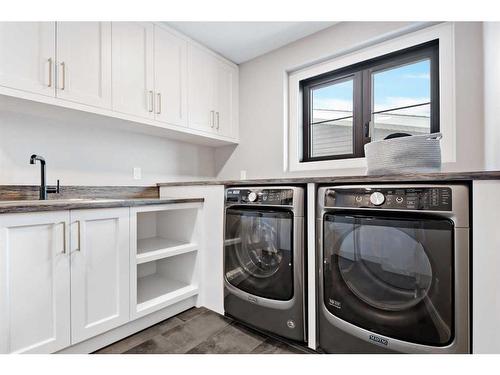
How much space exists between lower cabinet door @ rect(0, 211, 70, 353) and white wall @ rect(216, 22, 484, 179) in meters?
1.70

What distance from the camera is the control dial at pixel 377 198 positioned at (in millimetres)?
1113

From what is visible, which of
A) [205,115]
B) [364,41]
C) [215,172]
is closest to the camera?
[364,41]

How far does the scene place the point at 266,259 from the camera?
5.00ft

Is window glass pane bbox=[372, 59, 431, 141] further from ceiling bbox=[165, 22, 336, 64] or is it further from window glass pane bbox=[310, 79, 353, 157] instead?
ceiling bbox=[165, 22, 336, 64]

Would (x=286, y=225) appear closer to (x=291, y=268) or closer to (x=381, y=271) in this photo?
(x=291, y=268)

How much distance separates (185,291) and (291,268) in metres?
0.86

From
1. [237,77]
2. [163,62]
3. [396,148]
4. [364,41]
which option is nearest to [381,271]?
[396,148]

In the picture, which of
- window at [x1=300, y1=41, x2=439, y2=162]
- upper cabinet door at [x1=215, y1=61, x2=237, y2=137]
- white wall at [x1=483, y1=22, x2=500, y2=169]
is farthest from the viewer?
upper cabinet door at [x1=215, y1=61, x2=237, y2=137]

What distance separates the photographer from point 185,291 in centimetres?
181

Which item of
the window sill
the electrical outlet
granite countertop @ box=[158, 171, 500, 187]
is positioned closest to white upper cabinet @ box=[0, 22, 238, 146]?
the electrical outlet

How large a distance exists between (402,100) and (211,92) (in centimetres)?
161

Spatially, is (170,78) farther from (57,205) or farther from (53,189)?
(57,205)

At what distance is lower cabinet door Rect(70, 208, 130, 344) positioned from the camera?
1.27m

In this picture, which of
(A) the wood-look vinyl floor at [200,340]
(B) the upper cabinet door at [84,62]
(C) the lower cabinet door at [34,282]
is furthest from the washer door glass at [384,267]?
(B) the upper cabinet door at [84,62]
